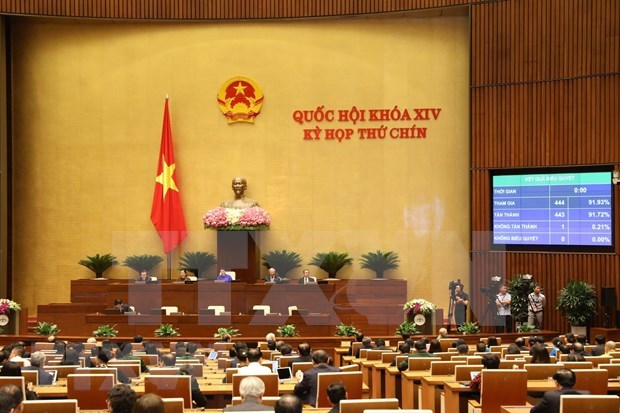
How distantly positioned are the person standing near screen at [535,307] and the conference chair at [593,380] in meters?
10.6

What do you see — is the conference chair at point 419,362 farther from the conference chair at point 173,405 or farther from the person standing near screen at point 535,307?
the person standing near screen at point 535,307

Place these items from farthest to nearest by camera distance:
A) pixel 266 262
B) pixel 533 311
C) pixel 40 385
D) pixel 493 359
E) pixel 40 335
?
pixel 266 262 → pixel 533 311 → pixel 40 335 → pixel 40 385 → pixel 493 359

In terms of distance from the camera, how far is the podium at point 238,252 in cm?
2084

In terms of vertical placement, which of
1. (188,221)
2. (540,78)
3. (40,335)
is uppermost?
(540,78)

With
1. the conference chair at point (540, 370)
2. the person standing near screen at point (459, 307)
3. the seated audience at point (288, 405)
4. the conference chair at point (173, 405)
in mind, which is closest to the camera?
the seated audience at point (288, 405)

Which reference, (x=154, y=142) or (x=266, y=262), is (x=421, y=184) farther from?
(x=154, y=142)

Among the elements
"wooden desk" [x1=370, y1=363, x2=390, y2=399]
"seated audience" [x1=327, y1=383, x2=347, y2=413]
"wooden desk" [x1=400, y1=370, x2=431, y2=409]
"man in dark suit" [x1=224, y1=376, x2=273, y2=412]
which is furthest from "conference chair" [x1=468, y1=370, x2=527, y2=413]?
"wooden desk" [x1=370, y1=363, x2=390, y2=399]

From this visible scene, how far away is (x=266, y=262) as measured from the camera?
21.7 m

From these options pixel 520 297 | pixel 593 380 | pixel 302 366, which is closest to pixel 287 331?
pixel 520 297

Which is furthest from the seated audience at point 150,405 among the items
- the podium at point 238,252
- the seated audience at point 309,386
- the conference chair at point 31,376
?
the podium at point 238,252

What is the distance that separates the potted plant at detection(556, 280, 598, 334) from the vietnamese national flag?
9.06 meters

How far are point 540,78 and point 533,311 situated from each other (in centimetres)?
506

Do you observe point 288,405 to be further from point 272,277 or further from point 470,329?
point 272,277

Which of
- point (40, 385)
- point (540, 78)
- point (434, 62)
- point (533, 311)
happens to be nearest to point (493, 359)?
point (40, 385)
